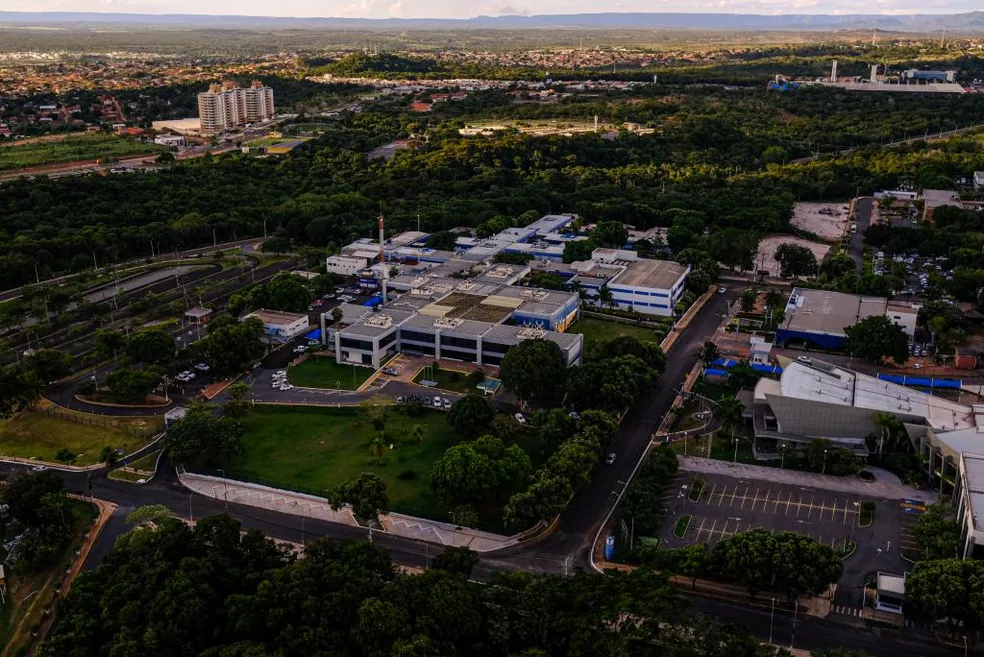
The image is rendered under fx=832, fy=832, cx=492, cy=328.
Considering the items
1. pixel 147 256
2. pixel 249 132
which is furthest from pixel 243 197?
pixel 249 132

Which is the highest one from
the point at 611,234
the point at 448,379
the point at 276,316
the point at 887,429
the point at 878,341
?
the point at 611,234

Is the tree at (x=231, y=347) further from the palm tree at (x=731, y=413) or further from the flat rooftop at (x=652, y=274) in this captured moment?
the flat rooftop at (x=652, y=274)

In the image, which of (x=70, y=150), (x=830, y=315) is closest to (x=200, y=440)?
(x=830, y=315)

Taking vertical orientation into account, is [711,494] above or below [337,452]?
above

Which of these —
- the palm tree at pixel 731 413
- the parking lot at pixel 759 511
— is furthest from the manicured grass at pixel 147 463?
the palm tree at pixel 731 413

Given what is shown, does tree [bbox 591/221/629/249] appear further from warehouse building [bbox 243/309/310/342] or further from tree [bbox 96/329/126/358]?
tree [bbox 96/329/126/358]

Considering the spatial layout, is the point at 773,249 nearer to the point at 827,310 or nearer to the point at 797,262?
the point at 797,262

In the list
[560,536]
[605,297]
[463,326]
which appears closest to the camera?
[560,536]

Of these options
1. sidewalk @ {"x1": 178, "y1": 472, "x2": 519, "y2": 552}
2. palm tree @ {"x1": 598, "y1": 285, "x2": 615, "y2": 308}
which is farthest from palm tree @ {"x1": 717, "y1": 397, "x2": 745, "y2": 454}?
palm tree @ {"x1": 598, "y1": 285, "x2": 615, "y2": 308}
